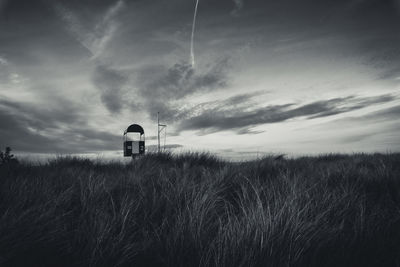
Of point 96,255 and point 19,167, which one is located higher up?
point 19,167

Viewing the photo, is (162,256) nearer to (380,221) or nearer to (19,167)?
(380,221)

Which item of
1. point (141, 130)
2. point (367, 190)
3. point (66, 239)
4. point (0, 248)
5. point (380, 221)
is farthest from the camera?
point (141, 130)

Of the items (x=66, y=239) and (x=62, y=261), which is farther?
(x=66, y=239)

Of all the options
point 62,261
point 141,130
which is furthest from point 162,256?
point 141,130

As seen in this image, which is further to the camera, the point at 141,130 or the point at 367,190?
the point at 141,130

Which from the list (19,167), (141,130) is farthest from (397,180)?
(141,130)

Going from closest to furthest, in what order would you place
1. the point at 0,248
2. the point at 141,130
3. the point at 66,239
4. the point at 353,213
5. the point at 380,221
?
the point at 0,248, the point at 66,239, the point at 380,221, the point at 353,213, the point at 141,130

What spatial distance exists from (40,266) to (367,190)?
11.8ft

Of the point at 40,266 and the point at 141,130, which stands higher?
the point at 141,130

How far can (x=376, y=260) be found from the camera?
1.37 meters

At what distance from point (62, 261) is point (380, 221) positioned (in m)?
2.25

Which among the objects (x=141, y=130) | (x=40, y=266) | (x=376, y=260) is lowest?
(x=376, y=260)

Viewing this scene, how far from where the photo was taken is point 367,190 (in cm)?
313

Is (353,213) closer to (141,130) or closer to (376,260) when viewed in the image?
(376,260)
